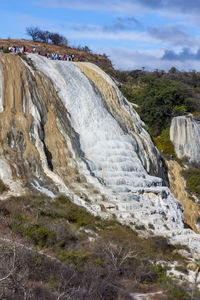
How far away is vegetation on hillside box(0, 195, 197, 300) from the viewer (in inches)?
381

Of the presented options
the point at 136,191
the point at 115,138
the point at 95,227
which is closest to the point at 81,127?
the point at 115,138

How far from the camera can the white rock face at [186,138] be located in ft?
104

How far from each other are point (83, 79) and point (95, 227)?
1214 centimetres

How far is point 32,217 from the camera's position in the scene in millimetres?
14555

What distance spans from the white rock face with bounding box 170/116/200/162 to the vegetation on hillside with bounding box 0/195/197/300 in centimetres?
1666

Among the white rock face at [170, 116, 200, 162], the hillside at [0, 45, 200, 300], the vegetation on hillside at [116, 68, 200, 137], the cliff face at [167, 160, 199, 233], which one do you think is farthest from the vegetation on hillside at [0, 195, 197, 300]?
the vegetation on hillside at [116, 68, 200, 137]

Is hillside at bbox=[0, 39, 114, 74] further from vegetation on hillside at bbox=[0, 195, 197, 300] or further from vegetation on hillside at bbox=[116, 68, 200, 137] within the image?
vegetation on hillside at bbox=[0, 195, 197, 300]

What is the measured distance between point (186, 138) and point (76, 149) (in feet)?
45.8

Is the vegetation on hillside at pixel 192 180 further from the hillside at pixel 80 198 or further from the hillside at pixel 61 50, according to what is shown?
the hillside at pixel 61 50

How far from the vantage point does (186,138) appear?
3203cm

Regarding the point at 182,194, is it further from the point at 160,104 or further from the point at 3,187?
the point at 160,104

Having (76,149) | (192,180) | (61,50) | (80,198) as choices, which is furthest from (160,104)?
(80,198)

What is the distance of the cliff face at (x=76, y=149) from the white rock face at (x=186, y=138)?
6791mm

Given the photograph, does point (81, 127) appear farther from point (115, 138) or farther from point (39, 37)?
point (39, 37)
